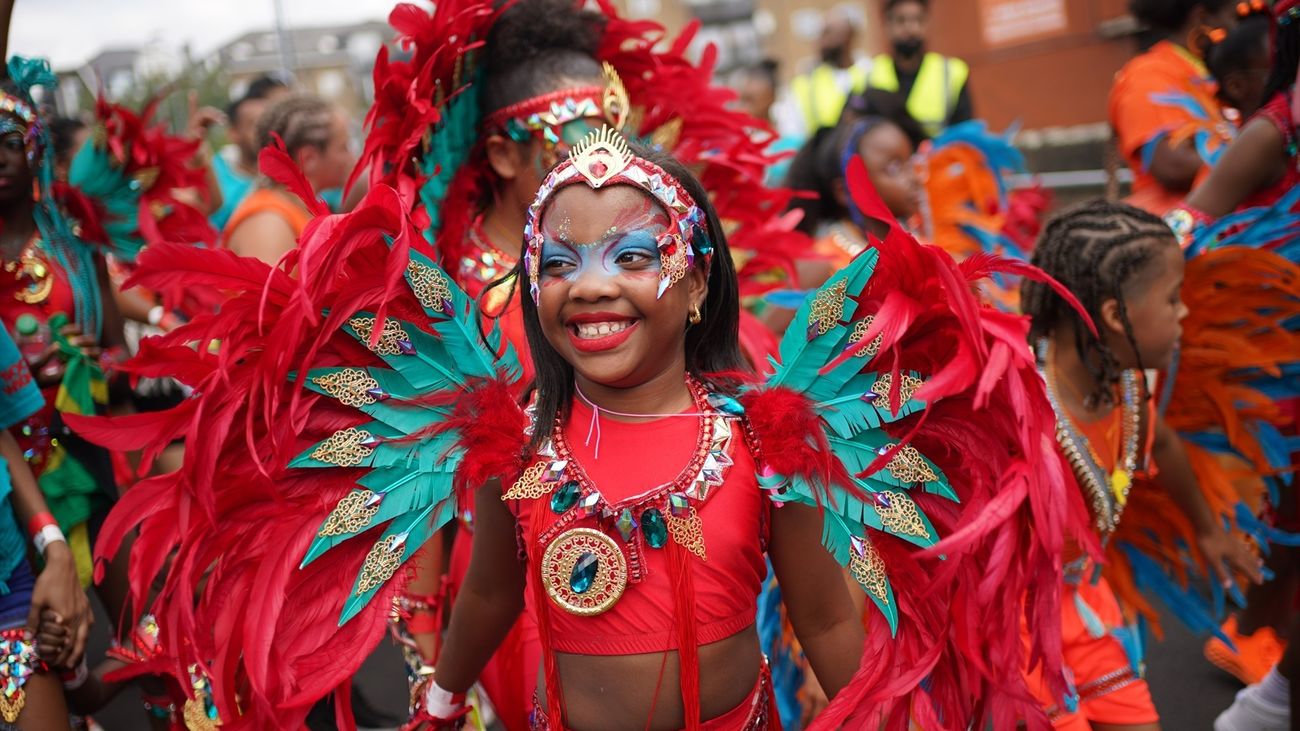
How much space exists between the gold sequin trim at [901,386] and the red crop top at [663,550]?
0.28m

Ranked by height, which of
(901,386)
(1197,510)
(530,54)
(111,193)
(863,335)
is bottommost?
(1197,510)

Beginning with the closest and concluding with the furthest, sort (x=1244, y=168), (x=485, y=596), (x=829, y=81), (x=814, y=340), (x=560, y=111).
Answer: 1. (x=814, y=340)
2. (x=485, y=596)
3. (x=560, y=111)
4. (x=1244, y=168)
5. (x=829, y=81)

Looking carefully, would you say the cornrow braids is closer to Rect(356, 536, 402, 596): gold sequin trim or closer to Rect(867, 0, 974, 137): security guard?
Rect(867, 0, 974, 137): security guard

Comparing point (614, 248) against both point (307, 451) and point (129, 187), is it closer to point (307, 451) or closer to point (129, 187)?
point (307, 451)

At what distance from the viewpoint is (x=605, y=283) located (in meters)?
2.18

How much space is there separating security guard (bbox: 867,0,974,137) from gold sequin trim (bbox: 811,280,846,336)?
4.65m

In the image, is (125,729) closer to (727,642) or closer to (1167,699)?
(727,642)

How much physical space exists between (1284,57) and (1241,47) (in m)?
0.51

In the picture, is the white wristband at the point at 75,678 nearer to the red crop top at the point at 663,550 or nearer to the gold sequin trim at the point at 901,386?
the red crop top at the point at 663,550

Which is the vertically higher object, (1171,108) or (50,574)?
(1171,108)

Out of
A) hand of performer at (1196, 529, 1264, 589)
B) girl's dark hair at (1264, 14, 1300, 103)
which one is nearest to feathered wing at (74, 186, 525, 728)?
hand of performer at (1196, 529, 1264, 589)

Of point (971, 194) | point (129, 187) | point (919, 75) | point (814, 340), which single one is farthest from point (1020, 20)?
point (814, 340)

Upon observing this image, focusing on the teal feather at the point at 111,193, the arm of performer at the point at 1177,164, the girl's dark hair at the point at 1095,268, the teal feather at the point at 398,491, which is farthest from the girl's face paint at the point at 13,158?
the arm of performer at the point at 1177,164

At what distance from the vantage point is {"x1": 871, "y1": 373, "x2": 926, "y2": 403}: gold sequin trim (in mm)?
2199
